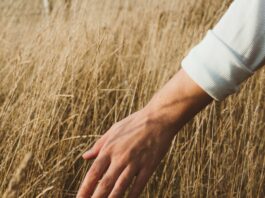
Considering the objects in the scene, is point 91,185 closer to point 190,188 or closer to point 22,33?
point 190,188

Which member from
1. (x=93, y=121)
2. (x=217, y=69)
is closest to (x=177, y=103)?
(x=217, y=69)

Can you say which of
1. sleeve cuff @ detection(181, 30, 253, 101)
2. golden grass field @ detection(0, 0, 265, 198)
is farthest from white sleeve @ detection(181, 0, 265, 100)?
golden grass field @ detection(0, 0, 265, 198)

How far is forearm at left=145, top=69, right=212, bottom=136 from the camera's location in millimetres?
564

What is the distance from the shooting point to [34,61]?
195cm

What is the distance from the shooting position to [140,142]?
565 millimetres

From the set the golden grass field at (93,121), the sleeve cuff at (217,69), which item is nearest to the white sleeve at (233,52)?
the sleeve cuff at (217,69)

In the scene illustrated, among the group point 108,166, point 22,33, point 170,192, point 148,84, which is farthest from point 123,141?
point 22,33

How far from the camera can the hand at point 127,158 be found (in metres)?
0.55

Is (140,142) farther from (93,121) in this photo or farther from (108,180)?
(93,121)

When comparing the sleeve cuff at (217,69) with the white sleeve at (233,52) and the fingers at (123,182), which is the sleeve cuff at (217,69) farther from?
the fingers at (123,182)

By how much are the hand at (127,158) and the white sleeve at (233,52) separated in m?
0.09

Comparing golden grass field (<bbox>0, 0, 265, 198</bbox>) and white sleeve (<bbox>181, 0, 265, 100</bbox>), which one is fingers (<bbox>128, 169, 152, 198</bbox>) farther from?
golden grass field (<bbox>0, 0, 265, 198</bbox>)

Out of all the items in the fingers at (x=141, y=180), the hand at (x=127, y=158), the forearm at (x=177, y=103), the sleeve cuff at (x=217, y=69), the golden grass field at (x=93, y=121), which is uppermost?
the sleeve cuff at (x=217, y=69)

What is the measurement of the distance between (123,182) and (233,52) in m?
0.22
